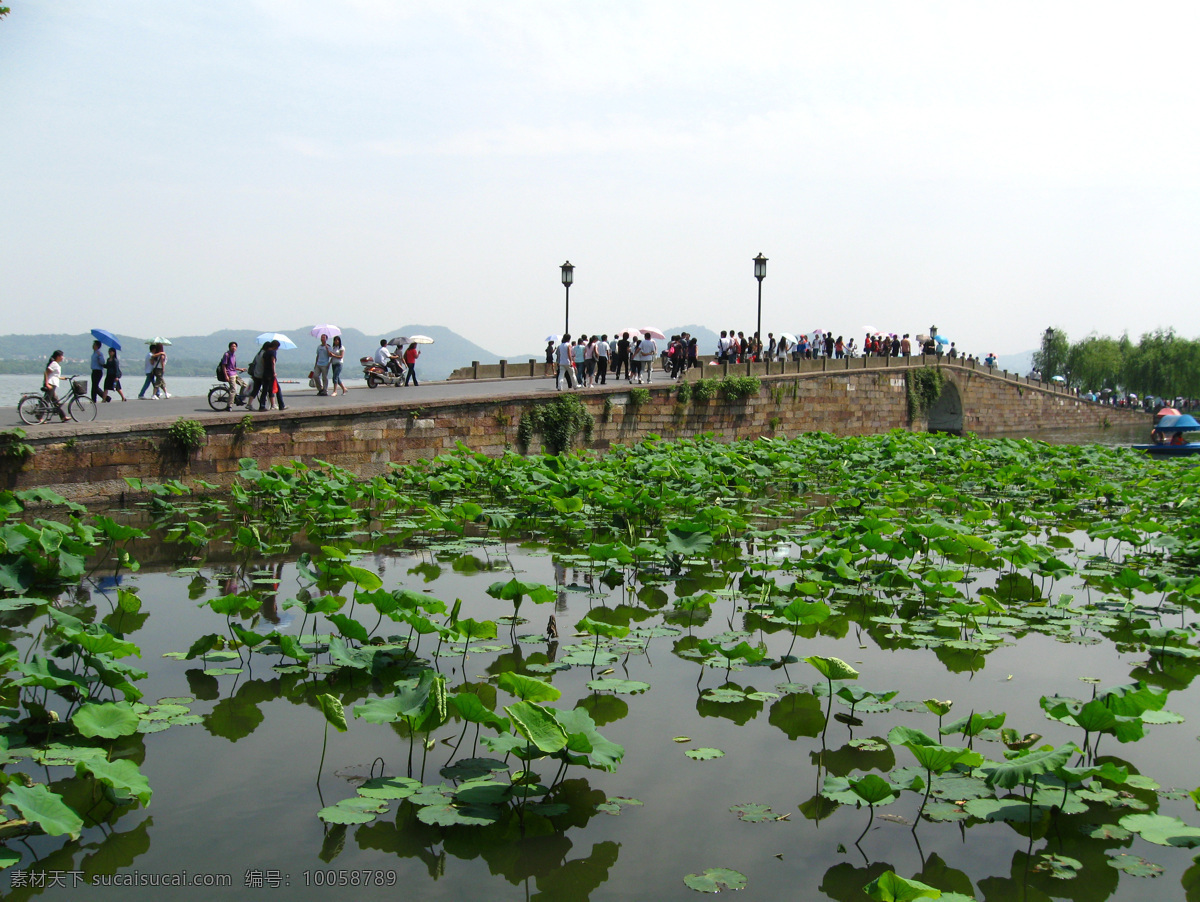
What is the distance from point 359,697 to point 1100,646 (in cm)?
435

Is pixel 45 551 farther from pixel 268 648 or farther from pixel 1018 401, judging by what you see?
pixel 1018 401

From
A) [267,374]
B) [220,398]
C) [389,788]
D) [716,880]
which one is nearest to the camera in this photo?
[716,880]

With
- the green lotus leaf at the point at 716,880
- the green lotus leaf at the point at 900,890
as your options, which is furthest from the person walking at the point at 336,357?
the green lotus leaf at the point at 900,890

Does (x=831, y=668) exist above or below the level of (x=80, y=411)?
below

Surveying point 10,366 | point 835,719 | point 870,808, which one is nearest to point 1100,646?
point 835,719

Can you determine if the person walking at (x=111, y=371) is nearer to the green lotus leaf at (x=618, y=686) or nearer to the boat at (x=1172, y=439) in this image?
the green lotus leaf at (x=618, y=686)

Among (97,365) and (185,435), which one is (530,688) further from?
(97,365)

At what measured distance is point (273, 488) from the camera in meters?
10.2

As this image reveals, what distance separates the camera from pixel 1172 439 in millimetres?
23078

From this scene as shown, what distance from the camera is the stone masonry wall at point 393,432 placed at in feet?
35.8

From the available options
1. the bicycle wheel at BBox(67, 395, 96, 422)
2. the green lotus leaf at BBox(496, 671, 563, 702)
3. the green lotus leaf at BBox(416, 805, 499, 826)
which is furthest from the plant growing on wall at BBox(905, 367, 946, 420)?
the green lotus leaf at BBox(416, 805, 499, 826)

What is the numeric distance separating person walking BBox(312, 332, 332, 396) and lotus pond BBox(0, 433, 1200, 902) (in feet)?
32.7

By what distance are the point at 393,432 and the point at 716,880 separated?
12137 mm

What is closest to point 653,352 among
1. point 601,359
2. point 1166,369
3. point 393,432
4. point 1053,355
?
point 601,359
